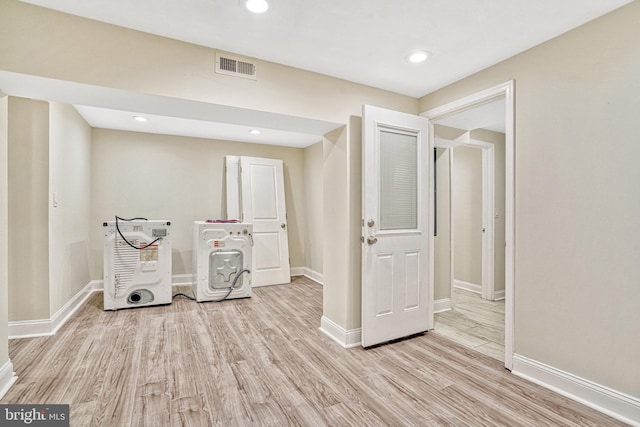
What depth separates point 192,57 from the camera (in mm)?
2152

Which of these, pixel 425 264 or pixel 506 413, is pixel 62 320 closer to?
pixel 425 264

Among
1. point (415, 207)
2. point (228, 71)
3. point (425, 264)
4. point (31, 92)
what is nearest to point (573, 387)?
point (425, 264)

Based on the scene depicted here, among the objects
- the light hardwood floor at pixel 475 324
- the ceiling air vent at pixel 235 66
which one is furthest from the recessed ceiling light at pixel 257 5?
the light hardwood floor at pixel 475 324

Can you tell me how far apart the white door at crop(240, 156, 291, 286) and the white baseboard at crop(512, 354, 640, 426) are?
3481 millimetres

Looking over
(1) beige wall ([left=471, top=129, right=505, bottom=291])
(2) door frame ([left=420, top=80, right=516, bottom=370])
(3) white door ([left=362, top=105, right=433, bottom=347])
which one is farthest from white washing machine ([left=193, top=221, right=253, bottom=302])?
(1) beige wall ([left=471, top=129, right=505, bottom=291])

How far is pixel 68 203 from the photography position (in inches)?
133

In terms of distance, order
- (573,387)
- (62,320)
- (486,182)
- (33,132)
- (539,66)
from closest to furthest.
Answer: (573,387) < (539,66) < (33,132) < (62,320) < (486,182)

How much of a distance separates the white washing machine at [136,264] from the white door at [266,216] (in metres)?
1.35

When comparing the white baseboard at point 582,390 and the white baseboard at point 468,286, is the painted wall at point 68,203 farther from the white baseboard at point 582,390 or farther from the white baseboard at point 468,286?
the white baseboard at point 468,286

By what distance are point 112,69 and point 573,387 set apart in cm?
349

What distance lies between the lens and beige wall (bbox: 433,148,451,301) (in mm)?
3549

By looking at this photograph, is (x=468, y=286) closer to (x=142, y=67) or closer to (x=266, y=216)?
(x=266, y=216)

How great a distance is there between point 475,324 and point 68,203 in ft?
15.0

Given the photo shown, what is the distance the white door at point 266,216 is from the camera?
488cm
